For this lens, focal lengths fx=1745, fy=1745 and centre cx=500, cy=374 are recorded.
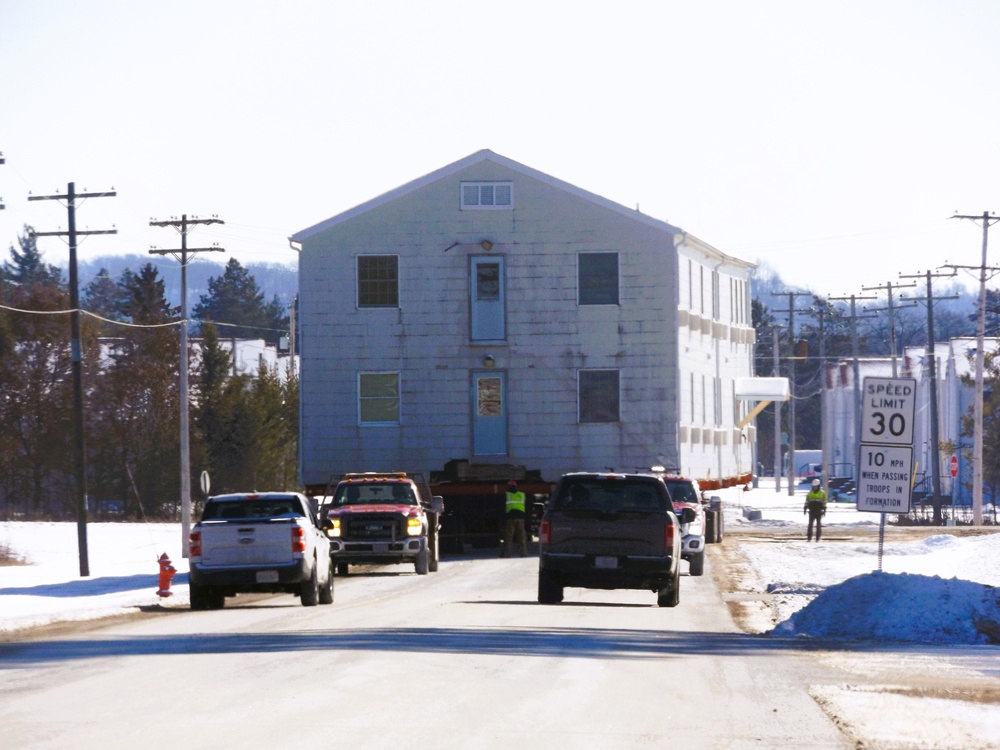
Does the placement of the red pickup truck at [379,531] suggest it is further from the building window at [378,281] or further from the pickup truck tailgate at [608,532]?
the building window at [378,281]

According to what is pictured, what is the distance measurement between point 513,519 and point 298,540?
63.3 ft

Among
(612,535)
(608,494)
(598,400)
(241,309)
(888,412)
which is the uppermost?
(241,309)

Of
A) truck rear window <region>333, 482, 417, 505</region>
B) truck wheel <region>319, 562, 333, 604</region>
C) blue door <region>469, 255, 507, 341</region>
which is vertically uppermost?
blue door <region>469, 255, 507, 341</region>

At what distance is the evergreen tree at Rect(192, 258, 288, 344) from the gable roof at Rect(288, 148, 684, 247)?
11515cm

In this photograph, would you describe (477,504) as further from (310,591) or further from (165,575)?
(310,591)

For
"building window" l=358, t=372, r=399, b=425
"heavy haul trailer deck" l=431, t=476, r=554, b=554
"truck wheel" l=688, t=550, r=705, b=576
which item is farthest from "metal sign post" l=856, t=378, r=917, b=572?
"building window" l=358, t=372, r=399, b=425

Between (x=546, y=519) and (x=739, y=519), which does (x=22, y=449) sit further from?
(x=546, y=519)

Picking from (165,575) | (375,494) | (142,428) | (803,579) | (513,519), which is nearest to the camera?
(165,575)

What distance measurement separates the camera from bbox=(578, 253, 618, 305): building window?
1966 inches

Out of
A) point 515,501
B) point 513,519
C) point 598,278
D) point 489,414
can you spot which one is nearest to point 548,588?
point 515,501

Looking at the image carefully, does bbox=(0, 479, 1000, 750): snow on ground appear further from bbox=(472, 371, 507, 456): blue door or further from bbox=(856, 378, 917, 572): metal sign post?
bbox=(472, 371, 507, 456): blue door

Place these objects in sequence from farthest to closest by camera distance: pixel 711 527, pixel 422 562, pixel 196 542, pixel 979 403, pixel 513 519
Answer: pixel 979 403 → pixel 711 527 → pixel 513 519 → pixel 422 562 → pixel 196 542

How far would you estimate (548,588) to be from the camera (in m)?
26.3

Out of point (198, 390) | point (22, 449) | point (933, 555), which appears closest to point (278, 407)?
point (198, 390)
